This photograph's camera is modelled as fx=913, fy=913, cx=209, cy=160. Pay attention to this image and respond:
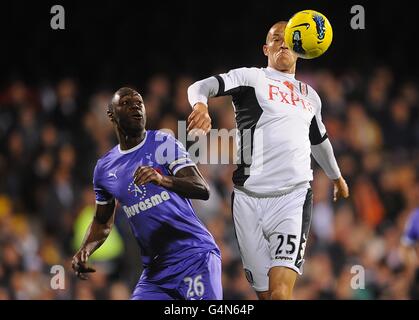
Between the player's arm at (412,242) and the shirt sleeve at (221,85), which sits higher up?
the shirt sleeve at (221,85)

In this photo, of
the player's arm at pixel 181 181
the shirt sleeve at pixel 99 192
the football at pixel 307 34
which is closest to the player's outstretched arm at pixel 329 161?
the football at pixel 307 34

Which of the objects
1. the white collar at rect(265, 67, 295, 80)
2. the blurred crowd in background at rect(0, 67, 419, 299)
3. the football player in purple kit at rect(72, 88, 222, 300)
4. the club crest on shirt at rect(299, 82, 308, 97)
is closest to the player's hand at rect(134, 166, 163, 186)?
the football player in purple kit at rect(72, 88, 222, 300)

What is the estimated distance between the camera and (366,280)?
12125mm

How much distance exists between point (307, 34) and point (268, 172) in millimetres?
1123

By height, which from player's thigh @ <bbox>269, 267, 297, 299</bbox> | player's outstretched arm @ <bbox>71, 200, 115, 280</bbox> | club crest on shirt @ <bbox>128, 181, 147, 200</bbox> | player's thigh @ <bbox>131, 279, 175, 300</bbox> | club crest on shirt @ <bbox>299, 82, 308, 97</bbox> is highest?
club crest on shirt @ <bbox>299, 82, 308, 97</bbox>

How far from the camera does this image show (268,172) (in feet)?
23.4

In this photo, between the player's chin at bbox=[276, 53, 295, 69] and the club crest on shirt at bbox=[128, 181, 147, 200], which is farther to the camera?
the player's chin at bbox=[276, 53, 295, 69]

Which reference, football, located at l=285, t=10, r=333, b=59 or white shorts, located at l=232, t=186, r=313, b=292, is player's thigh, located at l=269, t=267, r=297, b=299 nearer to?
white shorts, located at l=232, t=186, r=313, b=292

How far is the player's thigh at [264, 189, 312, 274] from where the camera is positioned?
691 cm

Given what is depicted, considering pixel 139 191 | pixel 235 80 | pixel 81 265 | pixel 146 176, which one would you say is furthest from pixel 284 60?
pixel 81 265

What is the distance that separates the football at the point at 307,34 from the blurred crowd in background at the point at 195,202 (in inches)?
174

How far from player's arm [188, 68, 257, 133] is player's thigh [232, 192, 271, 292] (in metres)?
0.88

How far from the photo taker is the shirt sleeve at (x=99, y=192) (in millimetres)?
7316

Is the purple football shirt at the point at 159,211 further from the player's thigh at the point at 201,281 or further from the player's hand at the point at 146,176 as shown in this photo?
the player's hand at the point at 146,176
